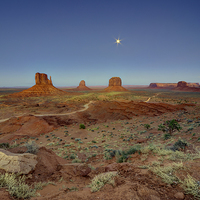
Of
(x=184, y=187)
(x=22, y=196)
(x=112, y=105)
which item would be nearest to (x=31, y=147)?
(x=22, y=196)

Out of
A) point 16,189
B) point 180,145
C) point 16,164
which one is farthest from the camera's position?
point 180,145

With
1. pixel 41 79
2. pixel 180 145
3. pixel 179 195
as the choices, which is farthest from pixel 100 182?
pixel 41 79

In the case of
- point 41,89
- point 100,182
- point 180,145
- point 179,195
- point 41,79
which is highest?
point 41,79

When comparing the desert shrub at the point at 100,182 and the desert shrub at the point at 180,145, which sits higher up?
the desert shrub at the point at 100,182

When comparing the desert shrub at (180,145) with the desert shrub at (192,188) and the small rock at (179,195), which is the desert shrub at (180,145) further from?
the small rock at (179,195)

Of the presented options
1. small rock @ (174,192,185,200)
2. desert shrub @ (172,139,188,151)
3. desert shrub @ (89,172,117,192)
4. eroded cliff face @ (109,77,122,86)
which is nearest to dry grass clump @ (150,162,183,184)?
small rock @ (174,192,185,200)

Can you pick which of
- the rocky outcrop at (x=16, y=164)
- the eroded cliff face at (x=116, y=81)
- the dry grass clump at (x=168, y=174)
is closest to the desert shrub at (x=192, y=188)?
the dry grass clump at (x=168, y=174)

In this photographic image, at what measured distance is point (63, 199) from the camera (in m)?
2.93

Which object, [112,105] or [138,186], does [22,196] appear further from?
[112,105]

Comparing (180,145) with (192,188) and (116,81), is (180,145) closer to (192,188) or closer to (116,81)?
(192,188)

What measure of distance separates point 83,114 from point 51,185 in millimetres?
23269

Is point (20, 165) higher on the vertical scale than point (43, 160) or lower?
higher

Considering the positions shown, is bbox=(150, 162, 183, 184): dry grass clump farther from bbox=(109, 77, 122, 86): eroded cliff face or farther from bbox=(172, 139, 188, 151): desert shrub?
bbox=(109, 77, 122, 86): eroded cliff face

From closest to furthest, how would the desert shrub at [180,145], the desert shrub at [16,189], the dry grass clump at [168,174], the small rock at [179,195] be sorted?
the small rock at [179,195]
the desert shrub at [16,189]
the dry grass clump at [168,174]
the desert shrub at [180,145]
